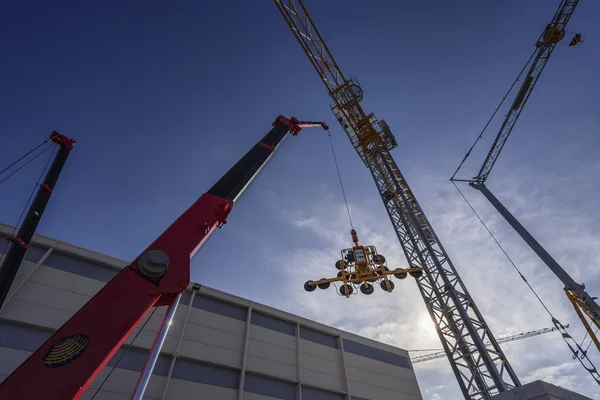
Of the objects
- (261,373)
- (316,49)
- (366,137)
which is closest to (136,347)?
(261,373)

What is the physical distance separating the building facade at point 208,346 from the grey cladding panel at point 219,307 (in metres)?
0.05

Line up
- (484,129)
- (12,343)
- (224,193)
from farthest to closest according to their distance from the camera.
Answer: (484,129) → (12,343) → (224,193)

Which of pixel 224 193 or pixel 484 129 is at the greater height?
pixel 484 129

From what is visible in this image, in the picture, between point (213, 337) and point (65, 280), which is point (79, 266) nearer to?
point (65, 280)

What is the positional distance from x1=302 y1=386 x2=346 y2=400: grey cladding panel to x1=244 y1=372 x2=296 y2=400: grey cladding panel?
0.61 metres

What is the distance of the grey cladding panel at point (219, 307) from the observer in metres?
14.3

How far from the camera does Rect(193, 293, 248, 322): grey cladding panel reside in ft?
47.0

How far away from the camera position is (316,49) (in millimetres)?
25234

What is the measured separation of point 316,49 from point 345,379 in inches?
916

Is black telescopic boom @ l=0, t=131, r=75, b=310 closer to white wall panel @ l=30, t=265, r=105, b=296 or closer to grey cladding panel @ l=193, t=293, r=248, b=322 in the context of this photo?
white wall panel @ l=30, t=265, r=105, b=296

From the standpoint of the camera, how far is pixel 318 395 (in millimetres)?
14703

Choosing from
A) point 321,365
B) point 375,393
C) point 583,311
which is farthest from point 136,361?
point 583,311

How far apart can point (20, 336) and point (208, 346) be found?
6.36m

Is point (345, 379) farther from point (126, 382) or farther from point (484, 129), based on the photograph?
point (484, 129)
